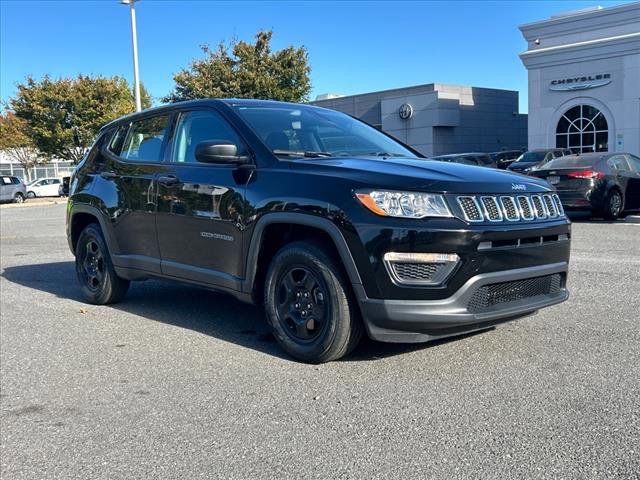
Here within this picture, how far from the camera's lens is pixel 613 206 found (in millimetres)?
13367

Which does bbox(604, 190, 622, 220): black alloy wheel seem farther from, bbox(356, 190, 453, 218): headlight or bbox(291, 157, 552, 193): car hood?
bbox(356, 190, 453, 218): headlight

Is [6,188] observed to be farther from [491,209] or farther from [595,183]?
[491,209]

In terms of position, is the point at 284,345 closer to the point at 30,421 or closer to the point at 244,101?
the point at 30,421

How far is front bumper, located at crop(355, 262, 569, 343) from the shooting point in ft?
12.9

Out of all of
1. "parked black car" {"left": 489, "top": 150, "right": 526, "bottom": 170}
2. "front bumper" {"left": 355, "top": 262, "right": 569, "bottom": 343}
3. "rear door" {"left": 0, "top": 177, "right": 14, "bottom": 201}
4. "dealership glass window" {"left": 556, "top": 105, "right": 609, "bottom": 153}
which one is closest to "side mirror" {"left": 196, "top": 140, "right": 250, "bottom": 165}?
"front bumper" {"left": 355, "top": 262, "right": 569, "bottom": 343}

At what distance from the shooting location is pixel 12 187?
3531 cm

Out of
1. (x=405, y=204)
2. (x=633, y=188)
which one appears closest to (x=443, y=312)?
(x=405, y=204)

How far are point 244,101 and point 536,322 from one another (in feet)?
9.81

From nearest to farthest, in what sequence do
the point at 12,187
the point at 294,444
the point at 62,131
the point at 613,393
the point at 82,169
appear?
1. the point at 294,444
2. the point at 613,393
3. the point at 82,169
4. the point at 12,187
5. the point at 62,131

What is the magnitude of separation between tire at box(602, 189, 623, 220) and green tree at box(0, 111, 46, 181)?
43.3m

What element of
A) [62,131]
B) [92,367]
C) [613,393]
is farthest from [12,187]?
[613,393]

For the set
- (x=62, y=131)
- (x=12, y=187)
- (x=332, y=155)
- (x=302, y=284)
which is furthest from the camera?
(x=62, y=131)

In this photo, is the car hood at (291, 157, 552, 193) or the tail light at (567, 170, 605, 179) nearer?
the car hood at (291, 157, 552, 193)

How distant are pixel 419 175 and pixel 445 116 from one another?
37050mm
